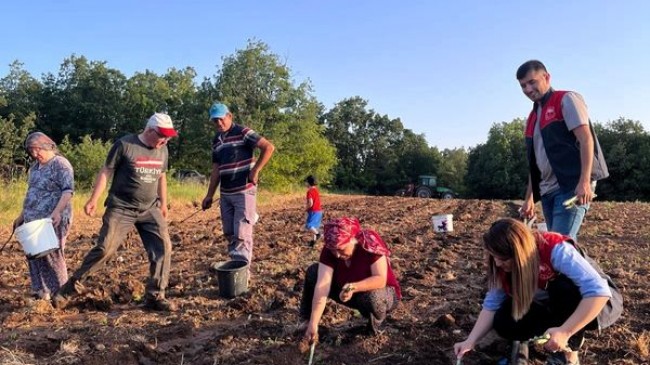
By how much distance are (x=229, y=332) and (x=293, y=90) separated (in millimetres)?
23967

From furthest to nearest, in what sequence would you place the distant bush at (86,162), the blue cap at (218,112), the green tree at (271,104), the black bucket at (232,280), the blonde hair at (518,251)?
the green tree at (271,104) < the distant bush at (86,162) < the blue cap at (218,112) < the black bucket at (232,280) < the blonde hair at (518,251)

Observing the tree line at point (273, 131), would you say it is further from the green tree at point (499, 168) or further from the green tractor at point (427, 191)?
the green tractor at point (427, 191)

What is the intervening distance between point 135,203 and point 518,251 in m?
3.28

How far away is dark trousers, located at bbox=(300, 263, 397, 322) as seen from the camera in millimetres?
3299

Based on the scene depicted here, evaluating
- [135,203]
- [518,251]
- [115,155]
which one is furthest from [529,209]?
[115,155]

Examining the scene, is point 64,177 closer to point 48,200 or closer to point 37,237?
point 48,200

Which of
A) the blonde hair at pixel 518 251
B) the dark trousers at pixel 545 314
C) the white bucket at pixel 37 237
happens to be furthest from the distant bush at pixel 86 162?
the blonde hair at pixel 518 251

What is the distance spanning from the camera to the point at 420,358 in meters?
3.15

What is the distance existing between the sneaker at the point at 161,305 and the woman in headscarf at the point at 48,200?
2.90ft

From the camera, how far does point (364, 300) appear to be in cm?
329

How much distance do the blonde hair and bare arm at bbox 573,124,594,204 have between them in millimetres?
810

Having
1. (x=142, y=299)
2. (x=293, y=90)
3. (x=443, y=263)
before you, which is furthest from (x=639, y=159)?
(x=142, y=299)

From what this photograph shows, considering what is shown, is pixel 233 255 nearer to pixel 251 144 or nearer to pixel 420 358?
pixel 251 144

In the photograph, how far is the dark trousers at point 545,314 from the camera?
2.59m
